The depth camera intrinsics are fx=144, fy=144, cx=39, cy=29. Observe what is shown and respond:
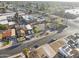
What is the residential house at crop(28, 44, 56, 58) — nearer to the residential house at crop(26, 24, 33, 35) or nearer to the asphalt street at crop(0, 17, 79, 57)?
the asphalt street at crop(0, 17, 79, 57)

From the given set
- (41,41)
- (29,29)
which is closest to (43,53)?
(41,41)

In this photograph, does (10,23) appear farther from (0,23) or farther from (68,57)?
(68,57)

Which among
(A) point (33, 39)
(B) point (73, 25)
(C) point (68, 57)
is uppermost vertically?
(B) point (73, 25)

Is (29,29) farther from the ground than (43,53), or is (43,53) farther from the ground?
(29,29)

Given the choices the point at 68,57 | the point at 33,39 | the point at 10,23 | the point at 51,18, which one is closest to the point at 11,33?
the point at 10,23

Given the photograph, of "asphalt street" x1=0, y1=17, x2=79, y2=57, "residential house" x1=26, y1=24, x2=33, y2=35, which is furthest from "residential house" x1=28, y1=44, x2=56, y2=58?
"residential house" x1=26, y1=24, x2=33, y2=35

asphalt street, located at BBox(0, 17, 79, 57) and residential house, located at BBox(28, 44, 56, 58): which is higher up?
asphalt street, located at BBox(0, 17, 79, 57)

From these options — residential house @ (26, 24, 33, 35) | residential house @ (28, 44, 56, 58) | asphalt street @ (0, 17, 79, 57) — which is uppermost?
residential house @ (26, 24, 33, 35)

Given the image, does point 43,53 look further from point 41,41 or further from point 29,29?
point 29,29

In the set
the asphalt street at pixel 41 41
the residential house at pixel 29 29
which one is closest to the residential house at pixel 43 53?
the asphalt street at pixel 41 41

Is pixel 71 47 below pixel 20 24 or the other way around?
below

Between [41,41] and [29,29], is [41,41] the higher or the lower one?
the lower one
